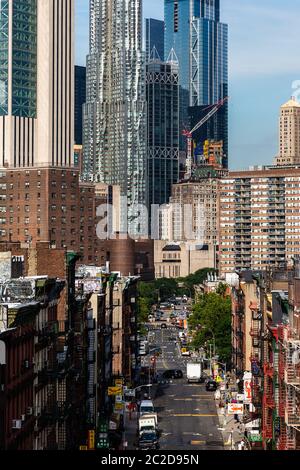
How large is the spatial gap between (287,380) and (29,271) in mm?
25321

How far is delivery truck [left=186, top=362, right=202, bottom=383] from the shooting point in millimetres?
151125

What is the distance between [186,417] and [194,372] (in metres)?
33.1

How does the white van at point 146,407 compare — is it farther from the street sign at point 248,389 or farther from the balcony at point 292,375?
the balcony at point 292,375

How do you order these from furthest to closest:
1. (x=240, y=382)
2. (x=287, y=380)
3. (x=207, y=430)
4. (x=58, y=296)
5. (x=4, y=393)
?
1. (x=240, y=382)
2. (x=207, y=430)
3. (x=58, y=296)
4. (x=287, y=380)
5. (x=4, y=393)

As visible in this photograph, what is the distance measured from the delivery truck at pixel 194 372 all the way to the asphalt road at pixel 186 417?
3.75 feet

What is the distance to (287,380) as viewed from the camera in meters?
72.3

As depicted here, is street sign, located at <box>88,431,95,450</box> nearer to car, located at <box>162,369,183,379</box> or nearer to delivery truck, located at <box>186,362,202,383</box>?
delivery truck, located at <box>186,362,202,383</box>

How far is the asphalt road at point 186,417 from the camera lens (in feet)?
327

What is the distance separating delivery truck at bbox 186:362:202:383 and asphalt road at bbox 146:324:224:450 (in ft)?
3.75

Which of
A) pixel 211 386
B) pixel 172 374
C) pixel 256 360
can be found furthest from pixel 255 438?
pixel 172 374

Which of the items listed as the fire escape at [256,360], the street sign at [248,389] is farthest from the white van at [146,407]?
the fire escape at [256,360]

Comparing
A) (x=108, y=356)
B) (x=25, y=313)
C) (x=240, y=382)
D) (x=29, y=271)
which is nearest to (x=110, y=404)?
(x=108, y=356)

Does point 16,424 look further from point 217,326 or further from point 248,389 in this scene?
point 217,326
